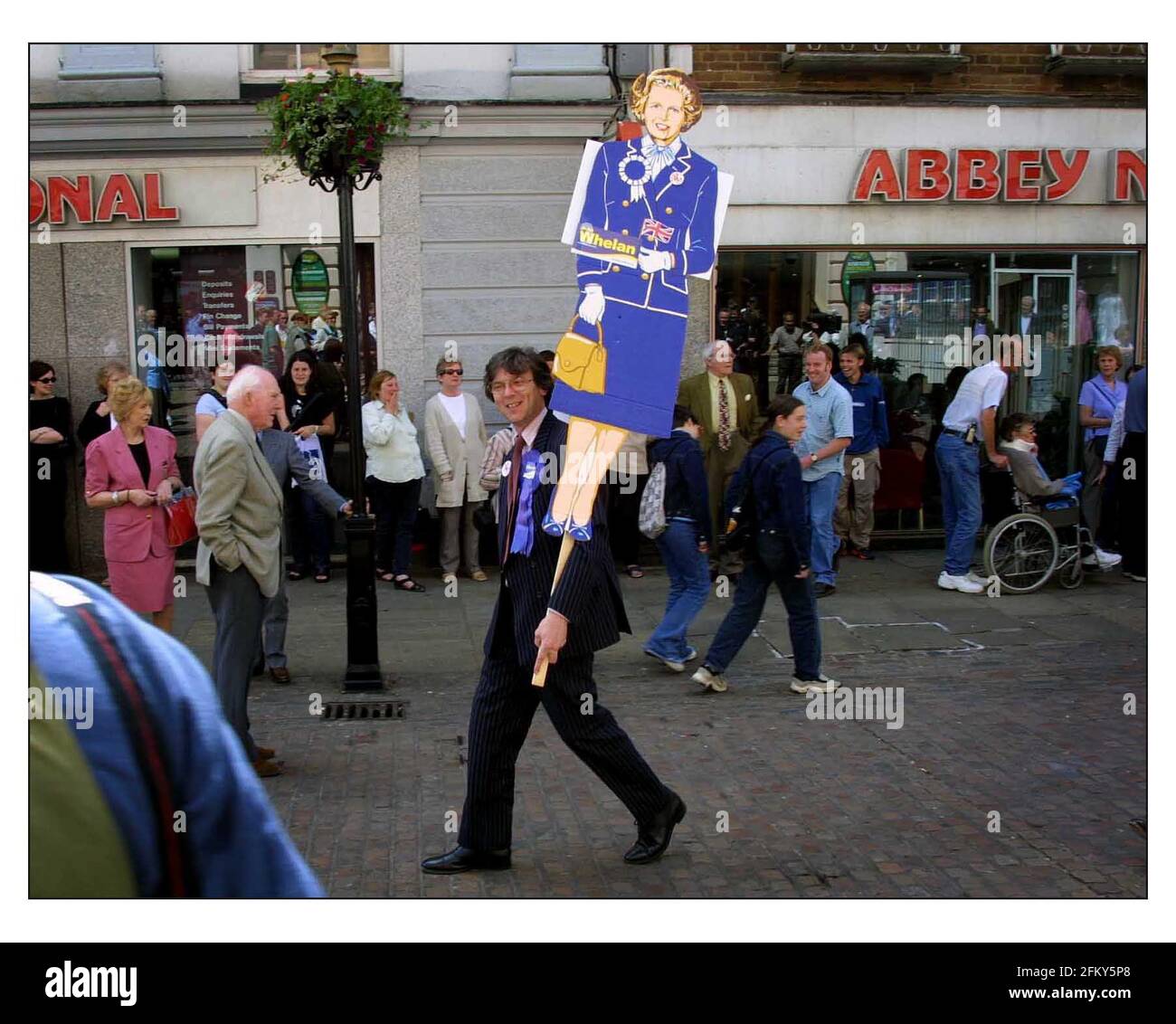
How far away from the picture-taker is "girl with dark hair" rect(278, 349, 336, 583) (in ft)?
35.6

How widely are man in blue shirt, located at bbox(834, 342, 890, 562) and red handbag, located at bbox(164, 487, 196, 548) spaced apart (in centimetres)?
612

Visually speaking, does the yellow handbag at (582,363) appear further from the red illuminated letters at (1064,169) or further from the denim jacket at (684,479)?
the red illuminated letters at (1064,169)

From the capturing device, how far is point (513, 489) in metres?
4.86

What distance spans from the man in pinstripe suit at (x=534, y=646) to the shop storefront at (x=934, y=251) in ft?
23.2

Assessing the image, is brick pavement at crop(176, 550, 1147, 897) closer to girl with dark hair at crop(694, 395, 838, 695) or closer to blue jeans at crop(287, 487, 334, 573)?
girl with dark hair at crop(694, 395, 838, 695)

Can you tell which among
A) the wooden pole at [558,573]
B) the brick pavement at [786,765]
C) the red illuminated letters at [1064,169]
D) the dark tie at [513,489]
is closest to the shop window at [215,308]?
the brick pavement at [786,765]

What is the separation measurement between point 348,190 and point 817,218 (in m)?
5.14

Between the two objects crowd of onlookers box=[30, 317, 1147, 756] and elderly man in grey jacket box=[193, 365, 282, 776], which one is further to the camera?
crowd of onlookers box=[30, 317, 1147, 756]

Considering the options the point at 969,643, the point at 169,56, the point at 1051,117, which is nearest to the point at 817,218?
the point at 1051,117

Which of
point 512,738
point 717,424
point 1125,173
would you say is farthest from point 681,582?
point 1125,173

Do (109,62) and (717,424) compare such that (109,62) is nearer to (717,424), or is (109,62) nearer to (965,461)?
(717,424)

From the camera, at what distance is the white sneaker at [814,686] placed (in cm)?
762

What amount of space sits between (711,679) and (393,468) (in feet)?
13.1

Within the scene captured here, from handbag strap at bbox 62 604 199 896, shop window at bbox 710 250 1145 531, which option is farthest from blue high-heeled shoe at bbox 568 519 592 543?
shop window at bbox 710 250 1145 531
